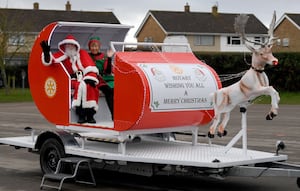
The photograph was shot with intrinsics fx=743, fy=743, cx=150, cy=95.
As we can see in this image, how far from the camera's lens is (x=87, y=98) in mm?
12562

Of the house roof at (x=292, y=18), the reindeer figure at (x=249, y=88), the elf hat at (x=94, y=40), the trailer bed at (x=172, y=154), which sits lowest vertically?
the trailer bed at (x=172, y=154)

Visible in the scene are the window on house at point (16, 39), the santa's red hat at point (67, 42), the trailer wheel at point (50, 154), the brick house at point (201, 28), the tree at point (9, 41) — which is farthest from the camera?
the brick house at point (201, 28)

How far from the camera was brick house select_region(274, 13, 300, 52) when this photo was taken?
72562 mm

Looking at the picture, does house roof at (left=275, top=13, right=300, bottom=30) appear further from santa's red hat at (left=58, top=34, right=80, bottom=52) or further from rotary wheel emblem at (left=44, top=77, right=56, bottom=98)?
rotary wheel emblem at (left=44, top=77, right=56, bottom=98)

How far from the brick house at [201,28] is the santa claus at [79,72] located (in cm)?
6565

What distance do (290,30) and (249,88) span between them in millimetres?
63618

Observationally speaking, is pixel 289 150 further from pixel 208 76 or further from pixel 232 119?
pixel 232 119

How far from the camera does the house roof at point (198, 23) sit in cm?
7931

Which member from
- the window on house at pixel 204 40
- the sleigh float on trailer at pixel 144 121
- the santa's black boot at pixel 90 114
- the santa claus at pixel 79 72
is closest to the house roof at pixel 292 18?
the window on house at pixel 204 40

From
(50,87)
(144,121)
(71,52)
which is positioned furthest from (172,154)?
(71,52)

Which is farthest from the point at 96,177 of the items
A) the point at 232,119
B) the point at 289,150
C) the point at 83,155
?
the point at 232,119

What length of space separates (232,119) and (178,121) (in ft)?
50.2

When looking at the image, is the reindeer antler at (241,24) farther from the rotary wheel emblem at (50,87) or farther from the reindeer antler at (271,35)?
the rotary wheel emblem at (50,87)

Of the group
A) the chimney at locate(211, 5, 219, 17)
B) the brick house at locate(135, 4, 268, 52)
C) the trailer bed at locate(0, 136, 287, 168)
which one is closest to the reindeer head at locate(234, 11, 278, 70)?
the trailer bed at locate(0, 136, 287, 168)
